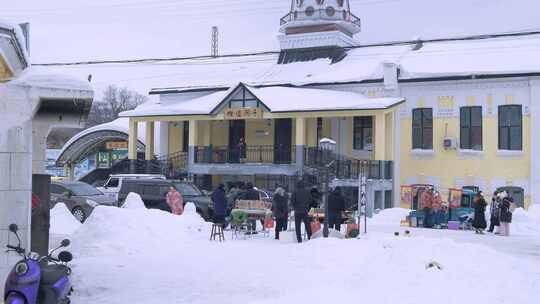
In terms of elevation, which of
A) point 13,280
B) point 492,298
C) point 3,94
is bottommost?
point 492,298

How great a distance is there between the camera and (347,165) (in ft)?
101

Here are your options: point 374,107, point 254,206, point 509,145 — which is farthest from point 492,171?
→ point 254,206

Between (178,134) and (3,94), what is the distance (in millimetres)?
30361

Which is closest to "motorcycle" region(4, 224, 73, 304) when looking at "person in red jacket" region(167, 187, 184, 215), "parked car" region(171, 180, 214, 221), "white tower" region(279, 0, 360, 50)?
"person in red jacket" region(167, 187, 184, 215)

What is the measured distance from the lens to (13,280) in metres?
7.19

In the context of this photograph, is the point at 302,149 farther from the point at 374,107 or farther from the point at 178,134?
the point at 178,134

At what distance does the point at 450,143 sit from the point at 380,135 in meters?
3.81

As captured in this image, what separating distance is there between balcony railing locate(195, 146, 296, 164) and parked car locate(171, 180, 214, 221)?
8.06 meters

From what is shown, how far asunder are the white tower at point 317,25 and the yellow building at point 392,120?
1864 millimetres

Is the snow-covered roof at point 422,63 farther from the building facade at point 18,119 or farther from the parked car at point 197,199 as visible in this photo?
the building facade at point 18,119

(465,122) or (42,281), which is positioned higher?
(465,122)

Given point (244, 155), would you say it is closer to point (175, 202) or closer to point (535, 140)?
point (175, 202)

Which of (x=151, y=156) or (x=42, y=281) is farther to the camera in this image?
(x=151, y=156)

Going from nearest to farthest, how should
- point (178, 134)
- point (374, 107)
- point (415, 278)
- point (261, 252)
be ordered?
point (415, 278)
point (261, 252)
point (374, 107)
point (178, 134)
